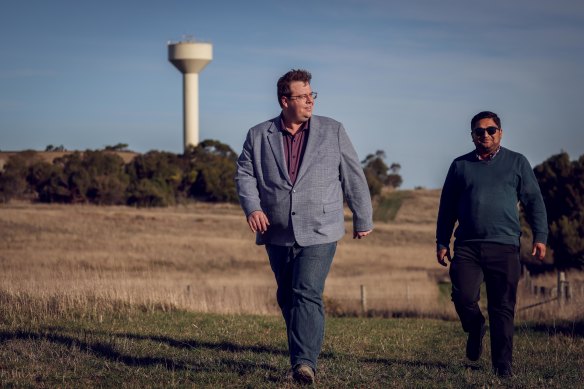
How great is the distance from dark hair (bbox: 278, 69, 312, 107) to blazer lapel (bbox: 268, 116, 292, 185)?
0.22 meters

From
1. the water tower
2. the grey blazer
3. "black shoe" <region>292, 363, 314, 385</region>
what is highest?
the water tower

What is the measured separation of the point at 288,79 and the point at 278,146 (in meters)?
0.50

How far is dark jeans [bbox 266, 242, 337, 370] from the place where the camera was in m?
7.07

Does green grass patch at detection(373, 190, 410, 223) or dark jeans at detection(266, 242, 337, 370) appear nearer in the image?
dark jeans at detection(266, 242, 337, 370)

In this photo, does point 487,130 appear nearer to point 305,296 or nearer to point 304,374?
point 305,296

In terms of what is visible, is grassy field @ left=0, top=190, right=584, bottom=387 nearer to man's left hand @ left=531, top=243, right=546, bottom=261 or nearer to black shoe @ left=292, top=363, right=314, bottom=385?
black shoe @ left=292, top=363, right=314, bottom=385

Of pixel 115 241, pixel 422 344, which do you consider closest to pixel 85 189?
pixel 115 241

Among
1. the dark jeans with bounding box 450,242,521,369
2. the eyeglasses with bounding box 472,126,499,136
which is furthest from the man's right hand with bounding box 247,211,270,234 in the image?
the eyeglasses with bounding box 472,126,499,136

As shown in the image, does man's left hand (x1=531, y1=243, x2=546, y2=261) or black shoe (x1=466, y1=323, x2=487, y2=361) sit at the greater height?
man's left hand (x1=531, y1=243, x2=546, y2=261)

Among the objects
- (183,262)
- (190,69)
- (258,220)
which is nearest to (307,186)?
(258,220)

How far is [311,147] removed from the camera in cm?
728

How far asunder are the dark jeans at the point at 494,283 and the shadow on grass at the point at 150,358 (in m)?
1.65

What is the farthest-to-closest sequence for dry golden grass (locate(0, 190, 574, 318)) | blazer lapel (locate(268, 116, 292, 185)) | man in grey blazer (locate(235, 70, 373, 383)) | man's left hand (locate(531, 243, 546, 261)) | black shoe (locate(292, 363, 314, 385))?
dry golden grass (locate(0, 190, 574, 318)), man's left hand (locate(531, 243, 546, 261)), blazer lapel (locate(268, 116, 292, 185)), man in grey blazer (locate(235, 70, 373, 383)), black shoe (locate(292, 363, 314, 385))

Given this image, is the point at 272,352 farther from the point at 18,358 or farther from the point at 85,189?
the point at 85,189
